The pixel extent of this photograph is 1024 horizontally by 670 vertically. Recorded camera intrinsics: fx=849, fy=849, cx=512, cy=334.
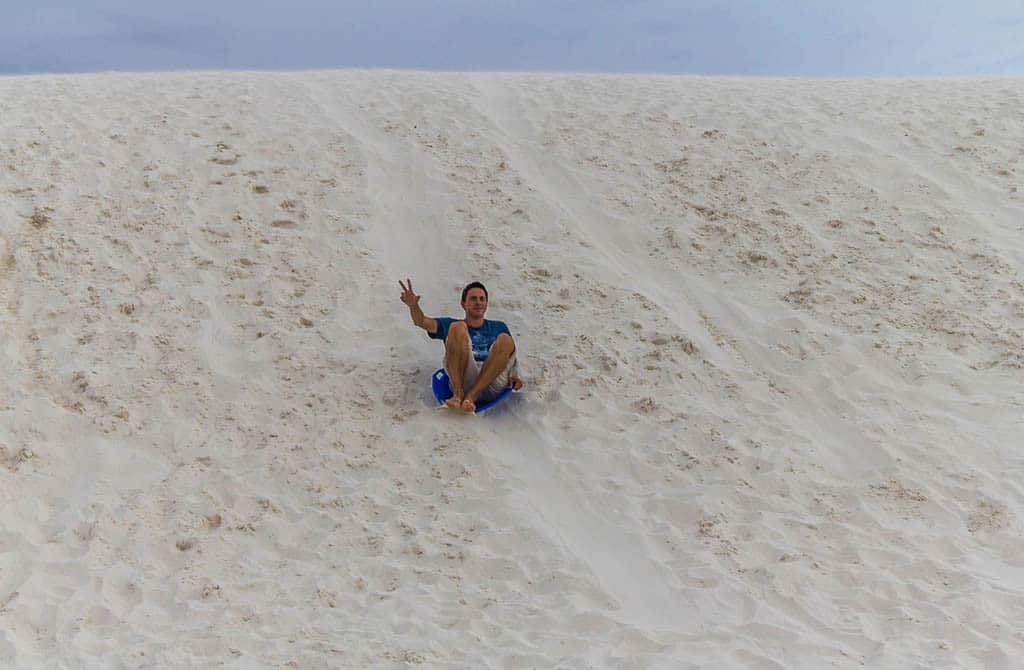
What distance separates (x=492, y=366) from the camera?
561 centimetres

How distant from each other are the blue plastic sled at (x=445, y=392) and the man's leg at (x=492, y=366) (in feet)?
0.42

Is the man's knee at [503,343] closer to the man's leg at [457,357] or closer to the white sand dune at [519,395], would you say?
the man's leg at [457,357]

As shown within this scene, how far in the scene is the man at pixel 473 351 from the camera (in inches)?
218

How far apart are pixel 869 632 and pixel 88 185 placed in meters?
7.35

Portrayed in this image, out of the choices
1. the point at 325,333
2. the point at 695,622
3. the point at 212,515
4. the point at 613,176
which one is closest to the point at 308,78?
the point at 613,176

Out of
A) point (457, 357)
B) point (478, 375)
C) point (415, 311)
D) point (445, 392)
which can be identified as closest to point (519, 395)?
point (478, 375)

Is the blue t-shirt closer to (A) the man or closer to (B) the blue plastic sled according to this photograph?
(A) the man

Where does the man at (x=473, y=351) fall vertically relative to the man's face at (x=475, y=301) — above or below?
below

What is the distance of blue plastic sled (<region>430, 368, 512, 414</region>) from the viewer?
5770 millimetres

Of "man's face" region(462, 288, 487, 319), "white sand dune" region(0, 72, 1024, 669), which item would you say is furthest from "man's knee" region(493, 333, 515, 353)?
"white sand dune" region(0, 72, 1024, 669)

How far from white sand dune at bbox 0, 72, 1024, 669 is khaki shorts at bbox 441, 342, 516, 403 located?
0.56 feet

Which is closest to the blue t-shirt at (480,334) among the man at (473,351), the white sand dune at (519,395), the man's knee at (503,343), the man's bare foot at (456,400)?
the man at (473,351)

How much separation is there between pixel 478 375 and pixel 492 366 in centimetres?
16

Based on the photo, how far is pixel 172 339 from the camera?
20.7 ft
